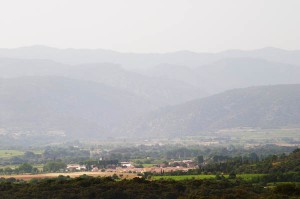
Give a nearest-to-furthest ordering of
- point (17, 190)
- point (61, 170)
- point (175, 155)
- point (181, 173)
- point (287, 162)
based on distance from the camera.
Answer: point (17, 190) → point (287, 162) → point (181, 173) → point (61, 170) → point (175, 155)

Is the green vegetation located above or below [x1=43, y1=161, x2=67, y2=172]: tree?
below

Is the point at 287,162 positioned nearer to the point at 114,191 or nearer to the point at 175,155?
the point at 114,191

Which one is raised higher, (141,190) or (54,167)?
(54,167)

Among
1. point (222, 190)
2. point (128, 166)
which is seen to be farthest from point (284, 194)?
point (128, 166)

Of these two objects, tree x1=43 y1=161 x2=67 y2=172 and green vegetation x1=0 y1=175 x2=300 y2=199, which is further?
tree x1=43 y1=161 x2=67 y2=172

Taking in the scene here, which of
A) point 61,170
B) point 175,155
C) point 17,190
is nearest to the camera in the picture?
point 17,190

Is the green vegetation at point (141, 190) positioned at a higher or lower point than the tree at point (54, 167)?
lower

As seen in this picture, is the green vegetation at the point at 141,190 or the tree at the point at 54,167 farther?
the tree at the point at 54,167

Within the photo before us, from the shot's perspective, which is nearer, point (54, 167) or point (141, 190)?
point (141, 190)

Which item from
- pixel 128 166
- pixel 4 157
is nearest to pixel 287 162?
pixel 128 166

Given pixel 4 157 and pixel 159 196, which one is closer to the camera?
pixel 159 196
